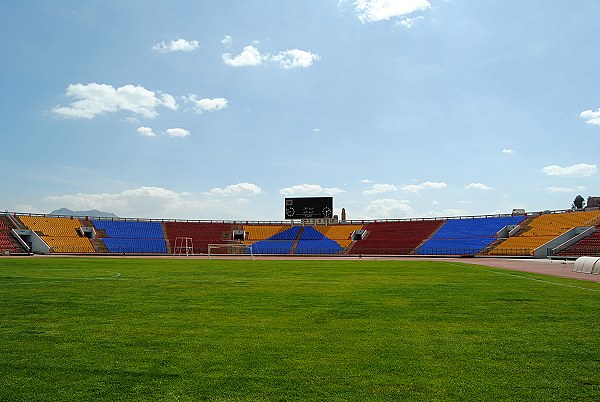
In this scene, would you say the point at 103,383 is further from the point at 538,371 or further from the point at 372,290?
the point at 372,290

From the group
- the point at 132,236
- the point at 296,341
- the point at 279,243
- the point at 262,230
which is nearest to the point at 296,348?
the point at 296,341

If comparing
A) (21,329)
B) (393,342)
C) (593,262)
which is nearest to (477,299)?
(393,342)

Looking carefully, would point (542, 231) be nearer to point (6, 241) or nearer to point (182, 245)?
point (182, 245)

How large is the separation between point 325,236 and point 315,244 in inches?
234

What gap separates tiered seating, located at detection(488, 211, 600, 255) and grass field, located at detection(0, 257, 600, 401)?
48.7 m

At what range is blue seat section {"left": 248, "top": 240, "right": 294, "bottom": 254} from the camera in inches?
2976

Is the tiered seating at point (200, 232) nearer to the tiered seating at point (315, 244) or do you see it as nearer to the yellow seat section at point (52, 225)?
the tiered seating at point (315, 244)

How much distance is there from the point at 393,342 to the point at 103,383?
458cm

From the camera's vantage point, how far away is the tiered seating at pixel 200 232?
7994 centimetres

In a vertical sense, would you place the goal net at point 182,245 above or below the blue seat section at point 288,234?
below

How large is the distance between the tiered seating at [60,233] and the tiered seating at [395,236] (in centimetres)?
4138

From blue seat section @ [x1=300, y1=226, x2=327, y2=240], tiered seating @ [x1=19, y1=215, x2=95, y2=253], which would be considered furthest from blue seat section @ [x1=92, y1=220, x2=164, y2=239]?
blue seat section @ [x1=300, y1=226, x2=327, y2=240]

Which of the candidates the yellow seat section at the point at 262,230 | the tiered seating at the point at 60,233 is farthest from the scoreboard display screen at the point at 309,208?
the tiered seating at the point at 60,233

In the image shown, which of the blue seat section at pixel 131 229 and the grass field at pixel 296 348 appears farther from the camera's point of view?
the blue seat section at pixel 131 229
